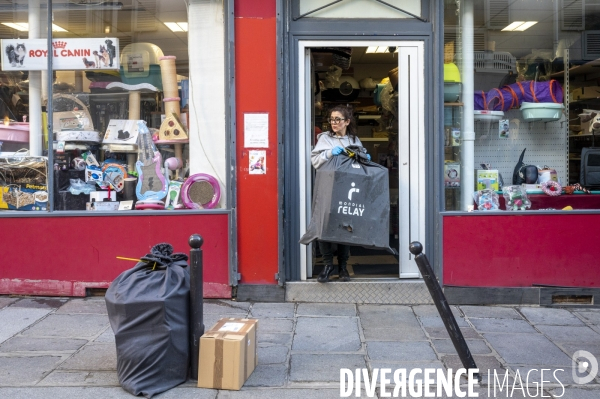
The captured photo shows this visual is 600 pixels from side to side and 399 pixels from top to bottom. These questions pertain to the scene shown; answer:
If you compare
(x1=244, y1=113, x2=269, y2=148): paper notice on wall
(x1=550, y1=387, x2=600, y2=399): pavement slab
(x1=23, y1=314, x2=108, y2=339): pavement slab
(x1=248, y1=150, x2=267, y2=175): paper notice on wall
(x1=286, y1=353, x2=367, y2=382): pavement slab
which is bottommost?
(x1=550, y1=387, x2=600, y2=399): pavement slab

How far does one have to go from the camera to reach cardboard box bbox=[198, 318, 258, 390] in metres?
4.80

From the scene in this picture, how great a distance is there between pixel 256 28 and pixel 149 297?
3421 millimetres

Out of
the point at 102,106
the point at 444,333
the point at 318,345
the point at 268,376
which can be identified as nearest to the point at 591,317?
the point at 444,333

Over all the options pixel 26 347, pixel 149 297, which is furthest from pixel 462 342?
pixel 26 347

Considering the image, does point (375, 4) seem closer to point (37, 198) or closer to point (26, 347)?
point (37, 198)

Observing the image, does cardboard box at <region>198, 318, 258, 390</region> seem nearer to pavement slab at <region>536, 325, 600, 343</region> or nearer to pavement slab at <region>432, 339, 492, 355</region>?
pavement slab at <region>432, 339, 492, 355</region>

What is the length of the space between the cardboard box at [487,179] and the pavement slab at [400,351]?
2241 mm

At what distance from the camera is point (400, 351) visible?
5.67 meters

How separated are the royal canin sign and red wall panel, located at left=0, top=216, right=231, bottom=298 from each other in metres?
1.62

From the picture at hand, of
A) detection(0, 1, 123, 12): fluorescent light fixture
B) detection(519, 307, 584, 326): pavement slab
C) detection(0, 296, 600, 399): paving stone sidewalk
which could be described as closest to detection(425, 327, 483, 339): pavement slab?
detection(0, 296, 600, 399): paving stone sidewalk

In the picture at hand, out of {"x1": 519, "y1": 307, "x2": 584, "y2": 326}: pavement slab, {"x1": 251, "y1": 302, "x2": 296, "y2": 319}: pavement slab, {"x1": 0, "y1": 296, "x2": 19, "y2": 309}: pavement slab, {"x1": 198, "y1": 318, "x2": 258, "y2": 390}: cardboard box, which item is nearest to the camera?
{"x1": 198, "y1": 318, "x2": 258, "y2": 390}: cardboard box

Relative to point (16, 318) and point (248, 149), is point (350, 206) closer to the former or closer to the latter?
point (248, 149)

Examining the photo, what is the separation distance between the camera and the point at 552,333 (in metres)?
6.23

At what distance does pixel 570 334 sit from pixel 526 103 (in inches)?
102
